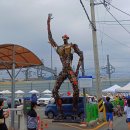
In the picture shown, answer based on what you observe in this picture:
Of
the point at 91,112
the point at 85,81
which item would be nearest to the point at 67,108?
the point at 91,112

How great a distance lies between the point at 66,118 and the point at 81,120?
Result: 1.96 meters

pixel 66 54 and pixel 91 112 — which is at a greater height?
pixel 66 54

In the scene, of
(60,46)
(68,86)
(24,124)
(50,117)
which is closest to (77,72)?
(60,46)

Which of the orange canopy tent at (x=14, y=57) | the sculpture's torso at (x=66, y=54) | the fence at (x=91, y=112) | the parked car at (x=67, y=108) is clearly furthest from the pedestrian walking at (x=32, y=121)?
the parked car at (x=67, y=108)

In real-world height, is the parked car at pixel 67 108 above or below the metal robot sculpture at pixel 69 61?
below

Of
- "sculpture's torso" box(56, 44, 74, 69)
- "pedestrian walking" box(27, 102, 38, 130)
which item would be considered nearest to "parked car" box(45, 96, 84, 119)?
"sculpture's torso" box(56, 44, 74, 69)

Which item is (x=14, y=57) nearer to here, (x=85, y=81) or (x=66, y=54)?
(x=85, y=81)

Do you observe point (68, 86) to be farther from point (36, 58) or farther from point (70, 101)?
point (36, 58)

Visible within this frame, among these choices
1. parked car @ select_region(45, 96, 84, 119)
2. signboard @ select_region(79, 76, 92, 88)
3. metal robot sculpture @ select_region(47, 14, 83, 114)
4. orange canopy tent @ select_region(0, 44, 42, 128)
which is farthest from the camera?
parked car @ select_region(45, 96, 84, 119)

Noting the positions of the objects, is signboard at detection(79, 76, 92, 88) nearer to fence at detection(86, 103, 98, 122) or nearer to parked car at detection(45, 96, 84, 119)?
fence at detection(86, 103, 98, 122)

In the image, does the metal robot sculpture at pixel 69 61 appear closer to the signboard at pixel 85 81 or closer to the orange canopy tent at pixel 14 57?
the signboard at pixel 85 81

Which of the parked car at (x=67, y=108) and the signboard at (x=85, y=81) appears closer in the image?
the signboard at (x=85, y=81)

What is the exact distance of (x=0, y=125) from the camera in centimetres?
1170

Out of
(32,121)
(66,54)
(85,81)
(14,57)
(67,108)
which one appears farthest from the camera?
(67,108)
